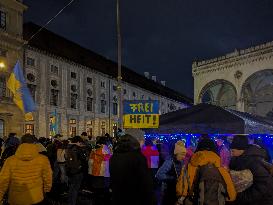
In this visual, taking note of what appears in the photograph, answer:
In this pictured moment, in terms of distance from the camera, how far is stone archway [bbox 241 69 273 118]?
2522cm

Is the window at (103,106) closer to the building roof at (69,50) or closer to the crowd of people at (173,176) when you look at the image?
the building roof at (69,50)

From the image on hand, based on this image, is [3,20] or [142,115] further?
[3,20]

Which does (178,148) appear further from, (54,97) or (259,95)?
(54,97)

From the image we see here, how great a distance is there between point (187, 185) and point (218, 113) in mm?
5720

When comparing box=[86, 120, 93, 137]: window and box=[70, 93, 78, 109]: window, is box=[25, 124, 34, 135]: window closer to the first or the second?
box=[70, 93, 78, 109]: window

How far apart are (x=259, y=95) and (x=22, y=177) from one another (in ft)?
74.5

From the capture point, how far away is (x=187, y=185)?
5004 millimetres

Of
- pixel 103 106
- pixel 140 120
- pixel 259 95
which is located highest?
pixel 103 106

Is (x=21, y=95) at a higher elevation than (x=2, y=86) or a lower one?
lower

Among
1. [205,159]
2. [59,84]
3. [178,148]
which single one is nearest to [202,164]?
[205,159]

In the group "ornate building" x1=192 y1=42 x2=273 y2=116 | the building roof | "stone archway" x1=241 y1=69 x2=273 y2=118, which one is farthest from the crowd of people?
the building roof

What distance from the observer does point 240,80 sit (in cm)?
2512

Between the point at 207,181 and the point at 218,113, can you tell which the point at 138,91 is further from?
the point at 207,181

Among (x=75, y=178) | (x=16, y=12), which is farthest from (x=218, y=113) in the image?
(x=16, y=12)
